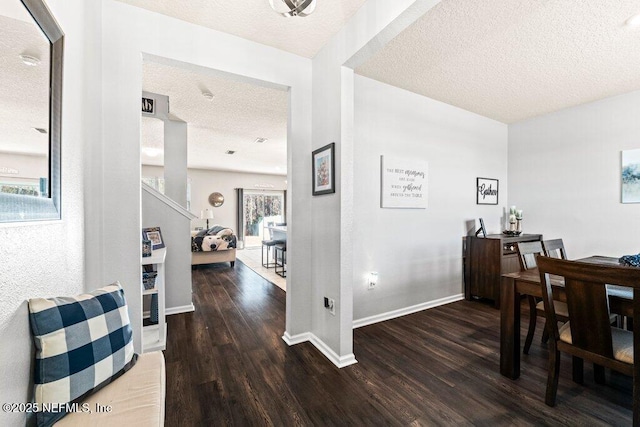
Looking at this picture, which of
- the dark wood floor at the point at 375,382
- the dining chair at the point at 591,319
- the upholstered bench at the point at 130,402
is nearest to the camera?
the upholstered bench at the point at 130,402

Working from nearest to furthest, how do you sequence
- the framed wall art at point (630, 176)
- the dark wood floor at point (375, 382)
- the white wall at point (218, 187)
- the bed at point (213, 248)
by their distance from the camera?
the dark wood floor at point (375, 382) → the framed wall art at point (630, 176) → the bed at point (213, 248) → the white wall at point (218, 187)

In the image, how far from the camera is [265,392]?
177 centimetres

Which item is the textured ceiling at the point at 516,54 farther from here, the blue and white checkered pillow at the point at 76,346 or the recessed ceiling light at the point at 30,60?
the blue and white checkered pillow at the point at 76,346

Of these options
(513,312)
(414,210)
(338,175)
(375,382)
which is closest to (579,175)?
(414,210)

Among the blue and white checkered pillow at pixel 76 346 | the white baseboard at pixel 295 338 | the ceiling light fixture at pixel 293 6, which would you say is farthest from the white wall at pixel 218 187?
the ceiling light fixture at pixel 293 6

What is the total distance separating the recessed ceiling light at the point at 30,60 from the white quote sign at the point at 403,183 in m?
2.67

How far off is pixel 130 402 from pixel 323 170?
186 cm

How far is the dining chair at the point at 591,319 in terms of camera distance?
51.7 inches

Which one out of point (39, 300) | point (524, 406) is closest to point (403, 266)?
point (524, 406)

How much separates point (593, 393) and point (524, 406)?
1.78 feet

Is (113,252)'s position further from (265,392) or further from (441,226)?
(441,226)

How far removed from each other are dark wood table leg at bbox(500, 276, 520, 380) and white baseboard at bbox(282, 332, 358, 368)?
1.09 meters

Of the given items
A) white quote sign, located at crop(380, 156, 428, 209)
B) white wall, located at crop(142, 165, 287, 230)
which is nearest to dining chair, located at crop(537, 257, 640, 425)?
white quote sign, located at crop(380, 156, 428, 209)

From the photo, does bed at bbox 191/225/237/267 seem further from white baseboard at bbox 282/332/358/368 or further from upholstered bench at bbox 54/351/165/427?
upholstered bench at bbox 54/351/165/427
